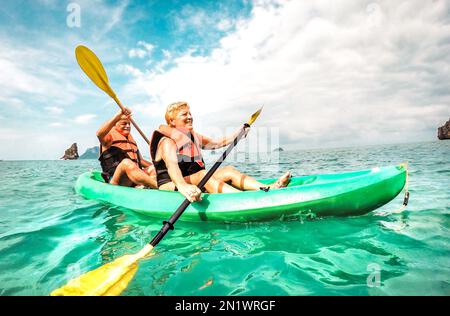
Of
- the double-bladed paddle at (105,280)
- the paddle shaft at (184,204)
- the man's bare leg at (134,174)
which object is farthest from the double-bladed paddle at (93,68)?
the double-bladed paddle at (105,280)

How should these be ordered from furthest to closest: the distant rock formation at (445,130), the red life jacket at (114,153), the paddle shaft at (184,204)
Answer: the distant rock formation at (445,130) → the red life jacket at (114,153) → the paddle shaft at (184,204)

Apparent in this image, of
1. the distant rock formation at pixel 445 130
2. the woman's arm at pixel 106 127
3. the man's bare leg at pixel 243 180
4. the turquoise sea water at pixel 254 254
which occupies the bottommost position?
the turquoise sea water at pixel 254 254

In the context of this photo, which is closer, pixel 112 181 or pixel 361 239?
pixel 361 239

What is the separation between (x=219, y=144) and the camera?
4738mm

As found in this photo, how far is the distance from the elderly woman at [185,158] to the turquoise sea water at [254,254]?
578 millimetres

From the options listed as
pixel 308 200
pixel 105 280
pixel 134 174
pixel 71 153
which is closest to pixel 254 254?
pixel 308 200

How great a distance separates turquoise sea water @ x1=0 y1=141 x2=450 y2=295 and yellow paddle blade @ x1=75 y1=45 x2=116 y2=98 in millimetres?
2981

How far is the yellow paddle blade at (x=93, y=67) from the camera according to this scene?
5.52 meters

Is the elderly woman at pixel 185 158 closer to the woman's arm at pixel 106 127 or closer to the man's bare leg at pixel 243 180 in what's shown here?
the man's bare leg at pixel 243 180

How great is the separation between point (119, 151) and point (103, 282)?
4.07 m

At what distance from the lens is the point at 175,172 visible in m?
3.35
